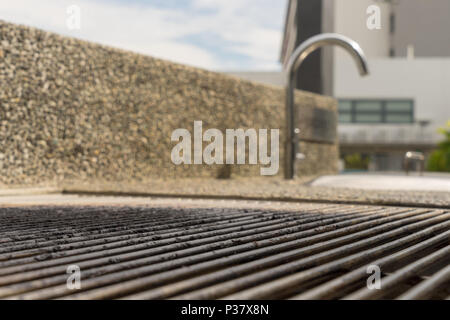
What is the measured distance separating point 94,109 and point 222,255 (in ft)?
22.2

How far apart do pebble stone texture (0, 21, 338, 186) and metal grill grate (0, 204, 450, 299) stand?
414 cm

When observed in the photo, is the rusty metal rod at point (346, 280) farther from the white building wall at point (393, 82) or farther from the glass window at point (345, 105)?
the glass window at point (345, 105)

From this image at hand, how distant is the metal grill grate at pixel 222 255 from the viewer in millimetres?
1682

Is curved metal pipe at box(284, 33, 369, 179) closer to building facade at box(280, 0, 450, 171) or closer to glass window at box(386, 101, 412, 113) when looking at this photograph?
building facade at box(280, 0, 450, 171)

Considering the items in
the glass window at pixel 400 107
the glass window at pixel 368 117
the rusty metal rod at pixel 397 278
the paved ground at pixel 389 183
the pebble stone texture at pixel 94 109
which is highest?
the glass window at pixel 400 107

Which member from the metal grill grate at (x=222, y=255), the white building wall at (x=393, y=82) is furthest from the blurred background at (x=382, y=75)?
the metal grill grate at (x=222, y=255)

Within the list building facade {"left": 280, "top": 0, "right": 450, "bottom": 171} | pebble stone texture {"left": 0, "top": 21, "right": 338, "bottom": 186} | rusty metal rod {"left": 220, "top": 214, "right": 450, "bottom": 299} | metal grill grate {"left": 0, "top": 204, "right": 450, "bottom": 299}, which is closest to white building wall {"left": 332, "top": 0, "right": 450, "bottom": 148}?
building facade {"left": 280, "top": 0, "right": 450, "bottom": 171}

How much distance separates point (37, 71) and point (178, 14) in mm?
2472

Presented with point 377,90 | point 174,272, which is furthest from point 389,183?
point 377,90

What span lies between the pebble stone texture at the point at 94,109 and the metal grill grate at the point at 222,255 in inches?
163

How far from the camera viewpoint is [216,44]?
8578 mm

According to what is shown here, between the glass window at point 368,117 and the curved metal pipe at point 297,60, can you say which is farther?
the glass window at point 368,117

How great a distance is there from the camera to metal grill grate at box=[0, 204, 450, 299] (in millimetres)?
1682
